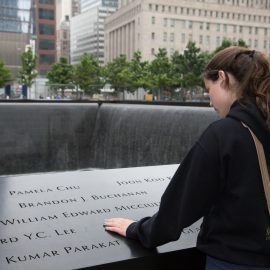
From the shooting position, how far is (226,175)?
1666 mm

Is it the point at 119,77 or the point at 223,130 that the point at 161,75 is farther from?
the point at 223,130

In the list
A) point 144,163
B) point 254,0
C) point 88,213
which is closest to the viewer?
point 88,213

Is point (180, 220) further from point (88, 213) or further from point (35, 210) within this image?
point (35, 210)

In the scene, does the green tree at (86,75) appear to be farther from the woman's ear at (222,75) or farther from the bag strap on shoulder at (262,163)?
the bag strap on shoulder at (262,163)

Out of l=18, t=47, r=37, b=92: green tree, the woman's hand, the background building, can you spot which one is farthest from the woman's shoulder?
the background building

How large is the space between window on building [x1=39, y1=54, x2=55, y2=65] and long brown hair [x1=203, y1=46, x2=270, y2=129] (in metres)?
77.6

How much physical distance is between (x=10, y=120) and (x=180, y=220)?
7875 mm

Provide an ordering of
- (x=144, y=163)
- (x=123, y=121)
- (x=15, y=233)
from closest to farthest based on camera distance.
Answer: (x=15, y=233) → (x=144, y=163) → (x=123, y=121)

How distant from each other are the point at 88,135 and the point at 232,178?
819cm

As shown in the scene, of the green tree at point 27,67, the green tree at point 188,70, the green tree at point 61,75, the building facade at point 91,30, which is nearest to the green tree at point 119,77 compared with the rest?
the green tree at point 61,75

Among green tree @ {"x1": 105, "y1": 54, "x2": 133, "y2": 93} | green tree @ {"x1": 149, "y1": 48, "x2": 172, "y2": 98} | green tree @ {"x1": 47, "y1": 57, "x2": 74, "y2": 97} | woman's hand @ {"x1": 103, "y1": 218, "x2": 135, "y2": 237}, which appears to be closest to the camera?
woman's hand @ {"x1": 103, "y1": 218, "x2": 135, "y2": 237}

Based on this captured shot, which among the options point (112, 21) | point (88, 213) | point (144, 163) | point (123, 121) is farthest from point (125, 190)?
point (112, 21)

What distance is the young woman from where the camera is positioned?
164cm

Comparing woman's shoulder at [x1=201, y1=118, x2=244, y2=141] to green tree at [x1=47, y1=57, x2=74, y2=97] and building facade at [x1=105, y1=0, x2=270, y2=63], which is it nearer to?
green tree at [x1=47, y1=57, x2=74, y2=97]
